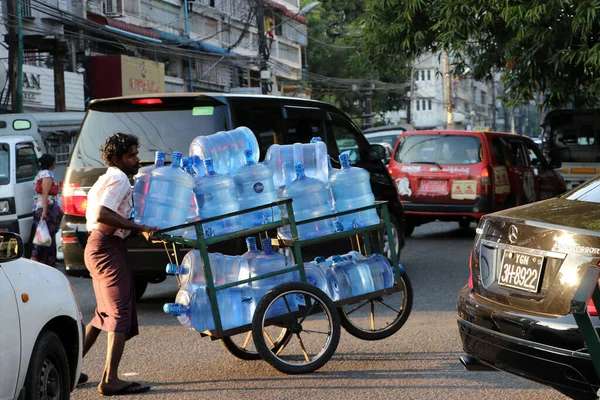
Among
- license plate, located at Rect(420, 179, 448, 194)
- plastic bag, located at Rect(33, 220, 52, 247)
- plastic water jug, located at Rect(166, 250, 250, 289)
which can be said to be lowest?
plastic bag, located at Rect(33, 220, 52, 247)

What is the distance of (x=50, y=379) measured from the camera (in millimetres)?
5137

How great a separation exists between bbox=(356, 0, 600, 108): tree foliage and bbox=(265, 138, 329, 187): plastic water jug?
27.9ft

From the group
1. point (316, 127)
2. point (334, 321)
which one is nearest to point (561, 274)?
point (334, 321)

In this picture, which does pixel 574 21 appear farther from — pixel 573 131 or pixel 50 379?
pixel 50 379

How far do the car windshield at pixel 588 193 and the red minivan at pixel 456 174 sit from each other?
9.92 meters

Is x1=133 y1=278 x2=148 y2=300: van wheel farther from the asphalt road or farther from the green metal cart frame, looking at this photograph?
the green metal cart frame

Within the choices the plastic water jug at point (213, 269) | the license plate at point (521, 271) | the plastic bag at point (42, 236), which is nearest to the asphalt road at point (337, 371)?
the plastic water jug at point (213, 269)

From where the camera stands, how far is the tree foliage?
15414 mm

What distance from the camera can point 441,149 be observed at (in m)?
16.1

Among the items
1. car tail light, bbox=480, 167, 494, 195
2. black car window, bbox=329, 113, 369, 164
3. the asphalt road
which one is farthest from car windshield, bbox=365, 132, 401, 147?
the asphalt road

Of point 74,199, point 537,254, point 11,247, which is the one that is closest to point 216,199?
point 11,247

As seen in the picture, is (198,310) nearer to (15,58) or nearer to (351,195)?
(351,195)

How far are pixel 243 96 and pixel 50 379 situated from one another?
4.51 meters

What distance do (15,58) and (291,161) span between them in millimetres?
19863
